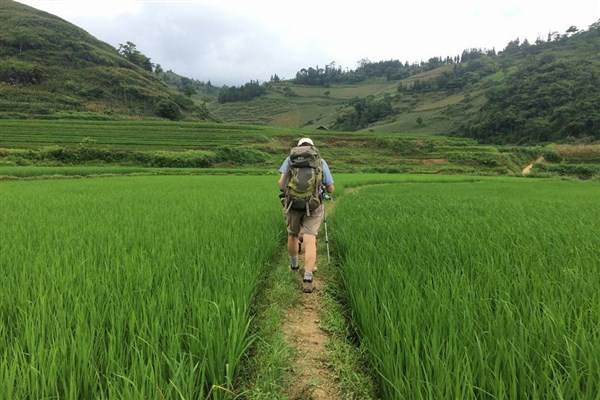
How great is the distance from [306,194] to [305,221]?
385 mm

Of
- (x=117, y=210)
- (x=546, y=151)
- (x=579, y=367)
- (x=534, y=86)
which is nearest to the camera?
(x=579, y=367)

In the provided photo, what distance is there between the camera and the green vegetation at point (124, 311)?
1386 mm

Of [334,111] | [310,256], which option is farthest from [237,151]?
[334,111]

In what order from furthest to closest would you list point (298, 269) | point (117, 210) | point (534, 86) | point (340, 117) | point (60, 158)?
point (340, 117) < point (534, 86) < point (60, 158) < point (117, 210) < point (298, 269)

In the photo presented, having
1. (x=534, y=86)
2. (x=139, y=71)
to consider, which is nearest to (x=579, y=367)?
(x=534, y=86)

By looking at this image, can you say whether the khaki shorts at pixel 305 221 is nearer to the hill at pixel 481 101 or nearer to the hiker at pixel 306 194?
the hiker at pixel 306 194

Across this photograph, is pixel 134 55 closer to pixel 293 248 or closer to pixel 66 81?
pixel 66 81

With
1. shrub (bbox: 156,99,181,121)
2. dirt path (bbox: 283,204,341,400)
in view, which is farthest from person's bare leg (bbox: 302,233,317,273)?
shrub (bbox: 156,99,181,121)

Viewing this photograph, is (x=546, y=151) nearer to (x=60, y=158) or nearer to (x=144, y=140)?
(x=144, y=140)

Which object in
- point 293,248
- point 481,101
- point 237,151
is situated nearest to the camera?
point 293,248

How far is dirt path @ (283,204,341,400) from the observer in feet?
6.17

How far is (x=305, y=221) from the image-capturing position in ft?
12.8

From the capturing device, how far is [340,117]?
95875mm

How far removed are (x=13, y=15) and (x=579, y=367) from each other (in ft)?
381
